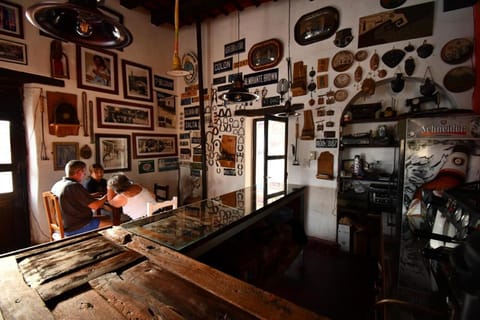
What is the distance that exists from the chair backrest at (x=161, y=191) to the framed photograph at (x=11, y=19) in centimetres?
281

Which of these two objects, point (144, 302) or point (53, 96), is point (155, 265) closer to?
point (144, 302)

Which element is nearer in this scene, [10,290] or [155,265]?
[10,290]

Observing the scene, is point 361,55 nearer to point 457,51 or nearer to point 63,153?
point 457,51

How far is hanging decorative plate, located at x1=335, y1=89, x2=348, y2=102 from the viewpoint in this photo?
9.82 feet

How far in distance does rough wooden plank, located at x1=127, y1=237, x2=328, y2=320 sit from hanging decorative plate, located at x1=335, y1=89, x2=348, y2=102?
286 cm

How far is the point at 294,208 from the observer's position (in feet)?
9.62

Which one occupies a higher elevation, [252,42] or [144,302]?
[252,42]

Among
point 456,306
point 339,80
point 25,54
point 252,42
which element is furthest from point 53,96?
point 456,306

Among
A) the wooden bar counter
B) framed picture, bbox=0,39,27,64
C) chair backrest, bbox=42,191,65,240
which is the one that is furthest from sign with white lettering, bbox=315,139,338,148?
framed picture, bbox=0,39,27,64

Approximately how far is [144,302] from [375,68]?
3322mm

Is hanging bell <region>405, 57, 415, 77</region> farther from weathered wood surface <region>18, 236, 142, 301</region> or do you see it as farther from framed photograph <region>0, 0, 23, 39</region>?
framed photograph <region>0, 0, 23, 39</region>

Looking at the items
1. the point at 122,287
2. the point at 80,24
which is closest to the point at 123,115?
the point at 80,24

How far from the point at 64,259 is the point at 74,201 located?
1.56 m

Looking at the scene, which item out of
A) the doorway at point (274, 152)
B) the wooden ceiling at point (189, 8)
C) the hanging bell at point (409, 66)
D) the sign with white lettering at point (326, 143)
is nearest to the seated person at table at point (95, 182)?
the doorway at point (274, 152)
